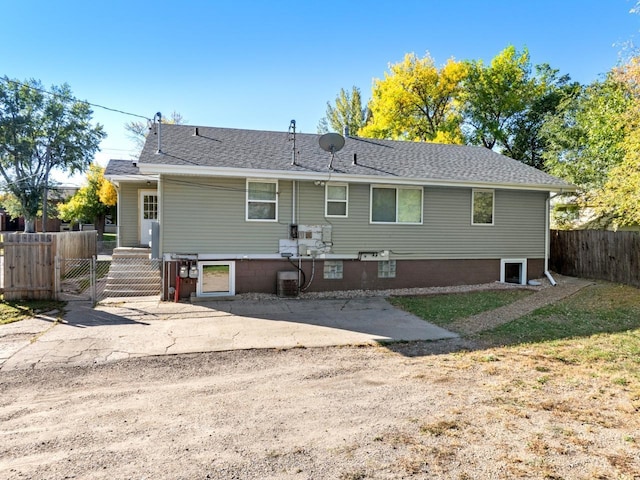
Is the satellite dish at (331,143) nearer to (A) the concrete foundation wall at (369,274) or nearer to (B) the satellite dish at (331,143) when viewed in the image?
(B) the satellite dish at (331,143)

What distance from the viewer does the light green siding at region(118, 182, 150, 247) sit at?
536 inches

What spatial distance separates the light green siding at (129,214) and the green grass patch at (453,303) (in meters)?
9.23

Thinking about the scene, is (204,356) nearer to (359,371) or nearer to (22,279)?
(359,371)

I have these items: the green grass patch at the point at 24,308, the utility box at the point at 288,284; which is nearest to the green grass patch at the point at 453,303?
the utility box at the point at 288,284

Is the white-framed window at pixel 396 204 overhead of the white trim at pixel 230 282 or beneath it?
overhead

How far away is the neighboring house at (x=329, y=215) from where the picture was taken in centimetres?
1012

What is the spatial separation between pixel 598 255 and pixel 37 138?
123 ft

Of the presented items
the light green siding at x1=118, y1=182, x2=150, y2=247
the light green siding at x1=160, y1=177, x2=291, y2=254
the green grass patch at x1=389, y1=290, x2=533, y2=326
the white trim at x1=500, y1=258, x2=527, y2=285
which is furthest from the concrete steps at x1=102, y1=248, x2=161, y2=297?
the white trim at x1=500, y1=258, x2=527, y2=285

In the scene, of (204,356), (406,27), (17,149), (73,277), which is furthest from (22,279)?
(17,149)

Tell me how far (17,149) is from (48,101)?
4676 mm

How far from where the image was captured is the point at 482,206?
12.2 metres

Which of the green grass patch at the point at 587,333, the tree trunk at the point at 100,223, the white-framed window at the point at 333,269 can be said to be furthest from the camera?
the tree trunk at the point at 100,223

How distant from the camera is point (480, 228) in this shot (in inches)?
480

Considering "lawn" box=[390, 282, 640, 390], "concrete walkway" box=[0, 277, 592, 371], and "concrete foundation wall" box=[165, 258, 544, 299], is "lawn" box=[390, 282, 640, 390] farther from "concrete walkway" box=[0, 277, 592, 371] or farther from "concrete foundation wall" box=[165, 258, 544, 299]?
"concrete foundation wall" box=[165, 258, 544, 299]
